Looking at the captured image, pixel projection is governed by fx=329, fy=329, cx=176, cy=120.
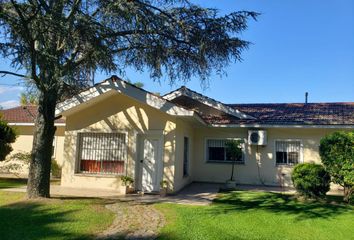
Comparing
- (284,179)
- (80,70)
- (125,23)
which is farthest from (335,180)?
(80,70)

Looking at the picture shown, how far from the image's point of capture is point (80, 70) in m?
12.0

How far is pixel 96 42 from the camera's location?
1016cm

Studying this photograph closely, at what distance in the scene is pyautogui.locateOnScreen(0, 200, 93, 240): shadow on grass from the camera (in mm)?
7762

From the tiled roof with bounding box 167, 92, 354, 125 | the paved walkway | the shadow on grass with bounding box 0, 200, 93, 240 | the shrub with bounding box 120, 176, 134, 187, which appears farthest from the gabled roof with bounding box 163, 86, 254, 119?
the shadow on grass with bounding box 0, 200, 93, 240

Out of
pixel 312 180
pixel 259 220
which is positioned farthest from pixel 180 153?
pixel 259 220

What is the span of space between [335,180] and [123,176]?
8479mm

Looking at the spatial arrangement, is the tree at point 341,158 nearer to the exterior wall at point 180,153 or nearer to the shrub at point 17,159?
the exterior wall at point 180,153

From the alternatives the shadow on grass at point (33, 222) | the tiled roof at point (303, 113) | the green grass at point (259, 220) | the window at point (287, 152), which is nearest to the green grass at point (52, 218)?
the shadow on grass at point (33, 222)

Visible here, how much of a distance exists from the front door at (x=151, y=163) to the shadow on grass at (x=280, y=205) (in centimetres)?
292

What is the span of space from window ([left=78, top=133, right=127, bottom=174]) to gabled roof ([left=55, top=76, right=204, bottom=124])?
6.08 feet

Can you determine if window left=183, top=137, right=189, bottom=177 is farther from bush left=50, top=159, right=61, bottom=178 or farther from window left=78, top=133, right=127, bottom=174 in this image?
bush left=50, top=159, right=61, bottom=178

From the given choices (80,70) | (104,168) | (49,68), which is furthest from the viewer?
(104,168)

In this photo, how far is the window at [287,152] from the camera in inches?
699

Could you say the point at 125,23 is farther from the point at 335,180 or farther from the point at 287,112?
the point at 287,112
